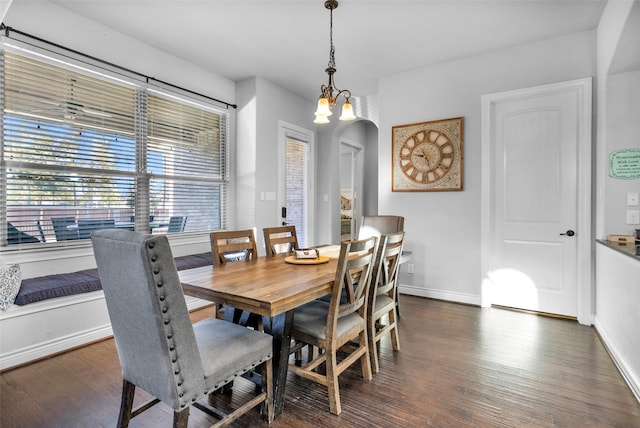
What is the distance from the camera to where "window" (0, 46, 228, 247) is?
2637mm

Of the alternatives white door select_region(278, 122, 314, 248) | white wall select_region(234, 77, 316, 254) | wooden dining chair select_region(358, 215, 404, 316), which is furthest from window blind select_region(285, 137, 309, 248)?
wooden dining chair select_region(358, 215, 404, 316)

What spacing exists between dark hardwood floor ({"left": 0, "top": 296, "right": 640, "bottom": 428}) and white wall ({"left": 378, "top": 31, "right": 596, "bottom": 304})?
42.1 inches

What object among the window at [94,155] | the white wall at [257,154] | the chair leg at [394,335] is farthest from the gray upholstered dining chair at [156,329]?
the white wall at [257,154]

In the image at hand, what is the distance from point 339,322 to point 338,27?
2620 mm

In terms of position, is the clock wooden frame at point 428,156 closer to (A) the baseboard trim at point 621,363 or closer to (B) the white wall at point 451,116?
(B) the white wall at point 451,116

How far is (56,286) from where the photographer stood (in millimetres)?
2518

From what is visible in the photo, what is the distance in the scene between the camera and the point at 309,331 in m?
1.87

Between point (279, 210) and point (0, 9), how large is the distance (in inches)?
137

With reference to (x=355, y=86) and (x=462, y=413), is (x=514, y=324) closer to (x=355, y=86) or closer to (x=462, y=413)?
(x=462, y=413)

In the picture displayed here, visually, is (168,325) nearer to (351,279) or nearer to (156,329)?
(156,329)

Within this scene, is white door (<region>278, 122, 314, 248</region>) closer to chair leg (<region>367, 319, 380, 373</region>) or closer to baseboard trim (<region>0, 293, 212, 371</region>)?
baseboard trim (<region>0, 293, 212, 371</region>)

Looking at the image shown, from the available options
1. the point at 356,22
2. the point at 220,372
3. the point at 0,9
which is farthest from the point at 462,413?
the point at 356,22

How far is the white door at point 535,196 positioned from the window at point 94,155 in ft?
10.7

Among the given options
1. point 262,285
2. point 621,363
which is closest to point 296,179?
point 262,285
